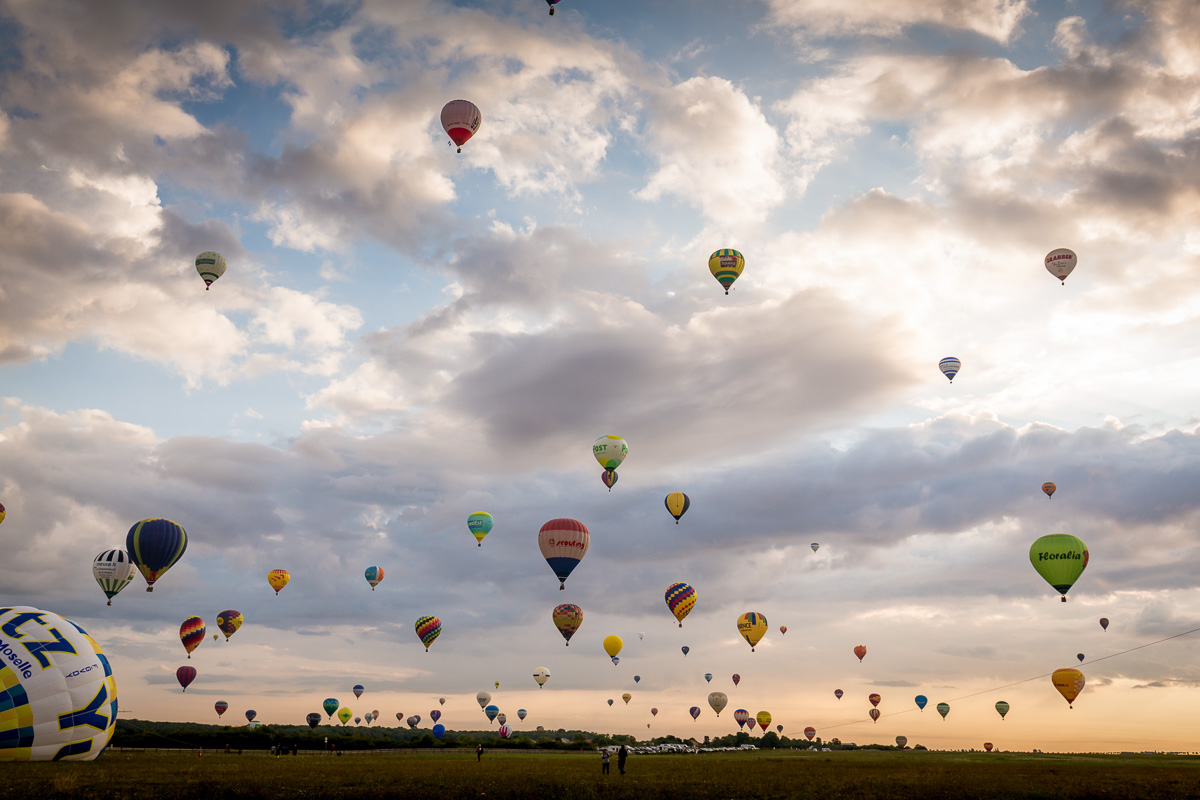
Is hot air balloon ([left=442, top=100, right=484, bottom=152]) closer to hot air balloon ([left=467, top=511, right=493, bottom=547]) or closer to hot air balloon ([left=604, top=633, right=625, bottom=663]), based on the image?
hot air balloon ([left=467, top=511, right=493, bottom=547])

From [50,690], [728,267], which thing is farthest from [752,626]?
[50,690]

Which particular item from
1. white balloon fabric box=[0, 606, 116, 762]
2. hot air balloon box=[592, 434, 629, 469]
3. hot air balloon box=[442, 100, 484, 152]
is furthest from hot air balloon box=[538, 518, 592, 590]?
white balloon fabric box=[0, 606, 116, 762]

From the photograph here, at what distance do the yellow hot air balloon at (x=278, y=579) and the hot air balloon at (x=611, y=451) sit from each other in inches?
1802

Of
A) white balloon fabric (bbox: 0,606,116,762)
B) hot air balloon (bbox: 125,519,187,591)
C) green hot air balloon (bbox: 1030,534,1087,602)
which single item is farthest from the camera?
green hot air balloon (bbox: 1030,534,1087,602)

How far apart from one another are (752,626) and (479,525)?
33512 mm

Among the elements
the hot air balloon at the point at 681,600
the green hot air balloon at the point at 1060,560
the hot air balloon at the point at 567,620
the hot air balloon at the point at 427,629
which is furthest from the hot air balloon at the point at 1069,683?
the hot air balloon at the point at 427,629

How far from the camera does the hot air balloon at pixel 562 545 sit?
66938 millimetres

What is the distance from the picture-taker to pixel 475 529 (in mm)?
83312

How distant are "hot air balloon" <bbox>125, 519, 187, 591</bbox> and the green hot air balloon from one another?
70.4m

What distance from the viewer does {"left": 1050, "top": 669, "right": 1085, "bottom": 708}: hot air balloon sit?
78.4 meters

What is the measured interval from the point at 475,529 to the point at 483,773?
42.3m

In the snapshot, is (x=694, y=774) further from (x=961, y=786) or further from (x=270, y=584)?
(x=270, y=584)

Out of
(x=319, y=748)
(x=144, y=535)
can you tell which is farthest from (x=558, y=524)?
(x=319, y=748)

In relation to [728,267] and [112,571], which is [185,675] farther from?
[728,267]
